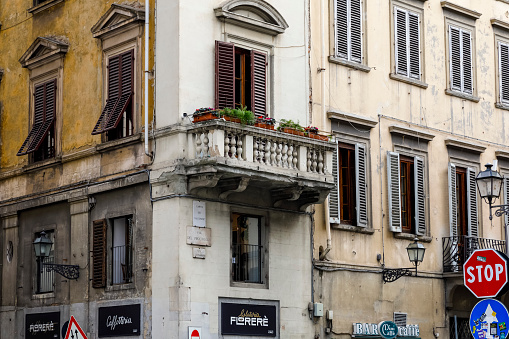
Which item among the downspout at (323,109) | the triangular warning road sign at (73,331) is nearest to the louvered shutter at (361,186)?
the downspout at (323,109)

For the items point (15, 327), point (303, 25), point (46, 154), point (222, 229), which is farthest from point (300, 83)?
point (15, 327)

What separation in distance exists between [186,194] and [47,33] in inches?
291

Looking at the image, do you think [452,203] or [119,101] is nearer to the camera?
[119,101]

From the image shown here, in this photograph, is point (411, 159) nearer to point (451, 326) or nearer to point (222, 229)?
point (451, 326)

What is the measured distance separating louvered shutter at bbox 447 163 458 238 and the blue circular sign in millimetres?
13537

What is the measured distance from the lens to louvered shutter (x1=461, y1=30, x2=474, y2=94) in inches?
1179

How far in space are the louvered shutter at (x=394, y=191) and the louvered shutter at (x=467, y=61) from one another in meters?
4.15

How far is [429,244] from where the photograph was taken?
27.8 metres

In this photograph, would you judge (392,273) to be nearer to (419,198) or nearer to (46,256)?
(419,198)

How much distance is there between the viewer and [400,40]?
28062mm

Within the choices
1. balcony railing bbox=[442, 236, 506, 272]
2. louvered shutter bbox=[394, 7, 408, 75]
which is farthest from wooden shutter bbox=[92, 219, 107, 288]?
balcony railing bbox=[442, 236, 506, 272]

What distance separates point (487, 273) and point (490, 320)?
0.95 meters

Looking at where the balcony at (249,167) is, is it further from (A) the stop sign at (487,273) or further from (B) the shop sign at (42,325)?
(A) the stop sign at (487,273)

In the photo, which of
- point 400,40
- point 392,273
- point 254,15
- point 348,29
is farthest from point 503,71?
point 254,15
